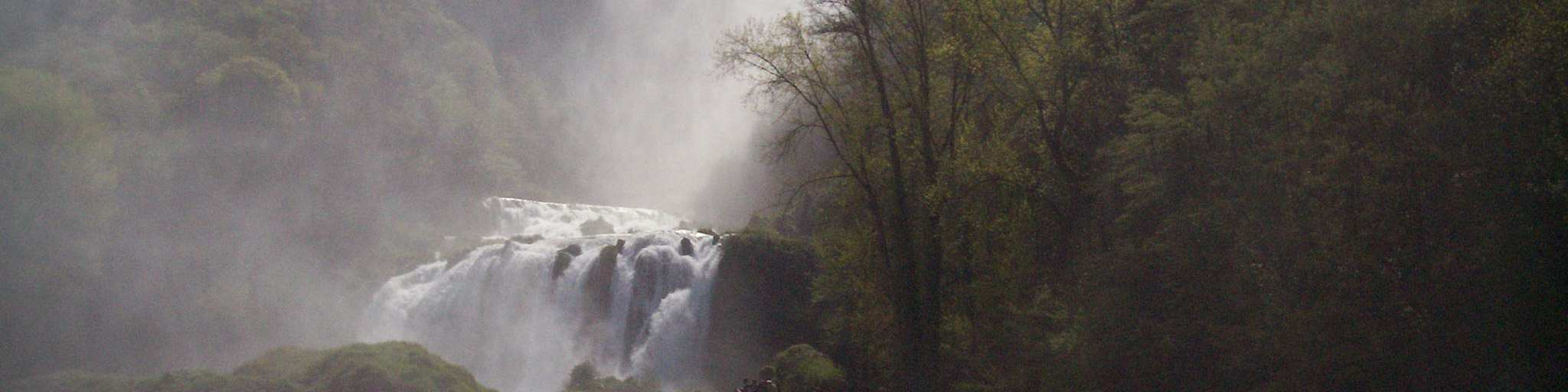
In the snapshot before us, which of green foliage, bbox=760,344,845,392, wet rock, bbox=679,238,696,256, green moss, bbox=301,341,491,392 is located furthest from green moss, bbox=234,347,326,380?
wet rock, bbox=679,238,696,256

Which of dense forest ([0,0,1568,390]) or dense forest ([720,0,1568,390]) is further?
dense forest ([0,0,1568,390])

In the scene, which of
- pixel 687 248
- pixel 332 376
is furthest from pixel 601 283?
pixel 332 376

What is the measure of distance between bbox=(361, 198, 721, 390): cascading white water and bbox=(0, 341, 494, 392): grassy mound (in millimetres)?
9850

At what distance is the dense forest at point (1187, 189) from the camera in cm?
748

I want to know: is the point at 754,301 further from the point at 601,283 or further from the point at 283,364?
the point at 283,364

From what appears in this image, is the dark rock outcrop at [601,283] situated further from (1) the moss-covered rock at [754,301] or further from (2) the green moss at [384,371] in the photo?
(2) the green moss at [384,371]

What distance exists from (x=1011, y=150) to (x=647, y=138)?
7599cm

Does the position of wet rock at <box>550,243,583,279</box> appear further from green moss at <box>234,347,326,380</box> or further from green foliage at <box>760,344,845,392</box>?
green foliage at <box>760,344,845,392</box>

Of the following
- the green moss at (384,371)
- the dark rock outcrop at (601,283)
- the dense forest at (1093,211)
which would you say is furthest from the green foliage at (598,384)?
the green moss at (384,371)

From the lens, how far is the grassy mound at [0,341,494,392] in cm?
1941

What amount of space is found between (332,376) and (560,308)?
1721cm

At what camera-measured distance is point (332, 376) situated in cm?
1972

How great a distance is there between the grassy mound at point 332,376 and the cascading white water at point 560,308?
9.85 meters

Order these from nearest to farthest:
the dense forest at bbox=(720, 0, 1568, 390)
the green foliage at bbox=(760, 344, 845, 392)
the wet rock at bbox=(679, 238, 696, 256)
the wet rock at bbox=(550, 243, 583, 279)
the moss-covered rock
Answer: the dense forest at bbox=(720, 0, 1568, 390) < the green foliage at bbox=(760, 344, 845, 392) < the moss-covered rock < the wet rock at bbox=(679, 238, 696, 256) < the wet rock at bbox=(550, 243, 583, 279)
